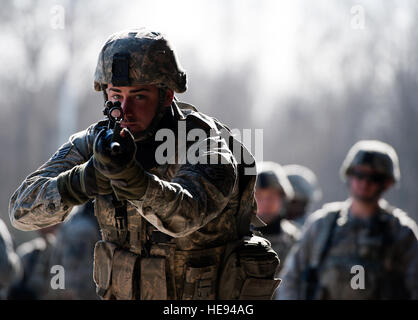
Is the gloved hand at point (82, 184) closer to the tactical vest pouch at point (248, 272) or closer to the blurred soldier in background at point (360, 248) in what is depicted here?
the tactical vest pouch at point (248, 272)

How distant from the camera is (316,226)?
7797 mm

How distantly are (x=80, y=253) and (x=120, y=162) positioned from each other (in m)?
5.92

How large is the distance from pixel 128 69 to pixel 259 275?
1.42 metres

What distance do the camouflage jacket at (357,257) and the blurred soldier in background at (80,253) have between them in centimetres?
249

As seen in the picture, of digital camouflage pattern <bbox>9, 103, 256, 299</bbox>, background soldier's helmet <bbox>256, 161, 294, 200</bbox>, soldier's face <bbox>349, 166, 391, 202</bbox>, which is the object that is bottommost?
background soldier's helmet <bbox>256, 161, 294, 200</bbox>

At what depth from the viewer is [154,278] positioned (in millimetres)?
4539

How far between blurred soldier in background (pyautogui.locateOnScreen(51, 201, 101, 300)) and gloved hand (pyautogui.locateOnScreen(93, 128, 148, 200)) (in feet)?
18.5

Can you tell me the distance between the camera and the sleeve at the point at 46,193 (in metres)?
4.21

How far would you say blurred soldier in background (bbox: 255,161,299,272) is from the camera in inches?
353

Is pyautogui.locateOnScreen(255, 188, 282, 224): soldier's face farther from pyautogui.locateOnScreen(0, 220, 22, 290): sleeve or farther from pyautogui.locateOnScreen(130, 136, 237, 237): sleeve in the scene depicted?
pyautogui.locateOnScreen(130, 136, 237, 237): sleeve

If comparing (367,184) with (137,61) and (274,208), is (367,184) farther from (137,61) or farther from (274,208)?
(137,61)

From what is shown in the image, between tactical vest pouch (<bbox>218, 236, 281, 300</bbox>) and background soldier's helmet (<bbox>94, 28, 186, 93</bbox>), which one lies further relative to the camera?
tactical vest pouch (<bbox>218, 236, 281, 300</bbox>)

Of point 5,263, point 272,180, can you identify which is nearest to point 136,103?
point 5,263

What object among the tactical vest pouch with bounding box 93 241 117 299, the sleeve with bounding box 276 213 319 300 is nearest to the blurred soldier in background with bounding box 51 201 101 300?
the sleeve with bounding box 276 213 319 300
